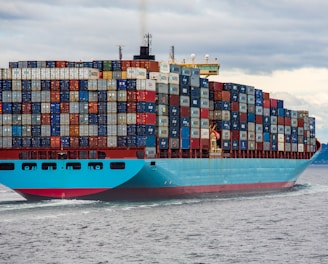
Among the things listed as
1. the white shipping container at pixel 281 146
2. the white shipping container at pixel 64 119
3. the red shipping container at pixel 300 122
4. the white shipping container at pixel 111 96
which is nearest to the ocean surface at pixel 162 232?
the white shipping container at pixel 64 119

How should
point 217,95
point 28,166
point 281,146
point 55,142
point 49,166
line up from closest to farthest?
point 49,166
point 55,142
point 28,166
point 217,95
point 281,146

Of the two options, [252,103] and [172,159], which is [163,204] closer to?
[172,159]

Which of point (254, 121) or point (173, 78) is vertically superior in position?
point (173, 78)

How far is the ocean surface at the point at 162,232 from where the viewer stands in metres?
49.0

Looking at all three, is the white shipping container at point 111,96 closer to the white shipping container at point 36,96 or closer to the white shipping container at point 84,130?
the white shipping container at point 84,130

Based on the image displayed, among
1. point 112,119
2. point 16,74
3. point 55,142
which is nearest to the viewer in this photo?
point 112,119

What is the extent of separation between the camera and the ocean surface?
48969 millimetres

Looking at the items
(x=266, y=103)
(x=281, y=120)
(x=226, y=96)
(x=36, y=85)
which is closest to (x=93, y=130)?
(x=36, y=85)

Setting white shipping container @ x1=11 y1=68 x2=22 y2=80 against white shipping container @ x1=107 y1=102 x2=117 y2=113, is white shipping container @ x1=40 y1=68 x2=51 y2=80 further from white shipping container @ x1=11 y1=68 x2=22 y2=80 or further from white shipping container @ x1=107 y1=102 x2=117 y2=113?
white shipping container @ x1=107 y1=102 x2=117 y2=113

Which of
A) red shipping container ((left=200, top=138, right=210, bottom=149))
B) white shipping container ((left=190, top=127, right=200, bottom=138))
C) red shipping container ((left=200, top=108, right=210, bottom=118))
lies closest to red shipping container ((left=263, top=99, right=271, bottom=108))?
red shipping container ((left=200, top=108, right=210, bottom=118))

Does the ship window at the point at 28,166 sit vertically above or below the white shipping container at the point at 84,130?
below

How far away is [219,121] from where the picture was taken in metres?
94.6

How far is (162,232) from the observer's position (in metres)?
59.0

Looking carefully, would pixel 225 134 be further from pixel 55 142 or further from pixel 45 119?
pixel 45 119
